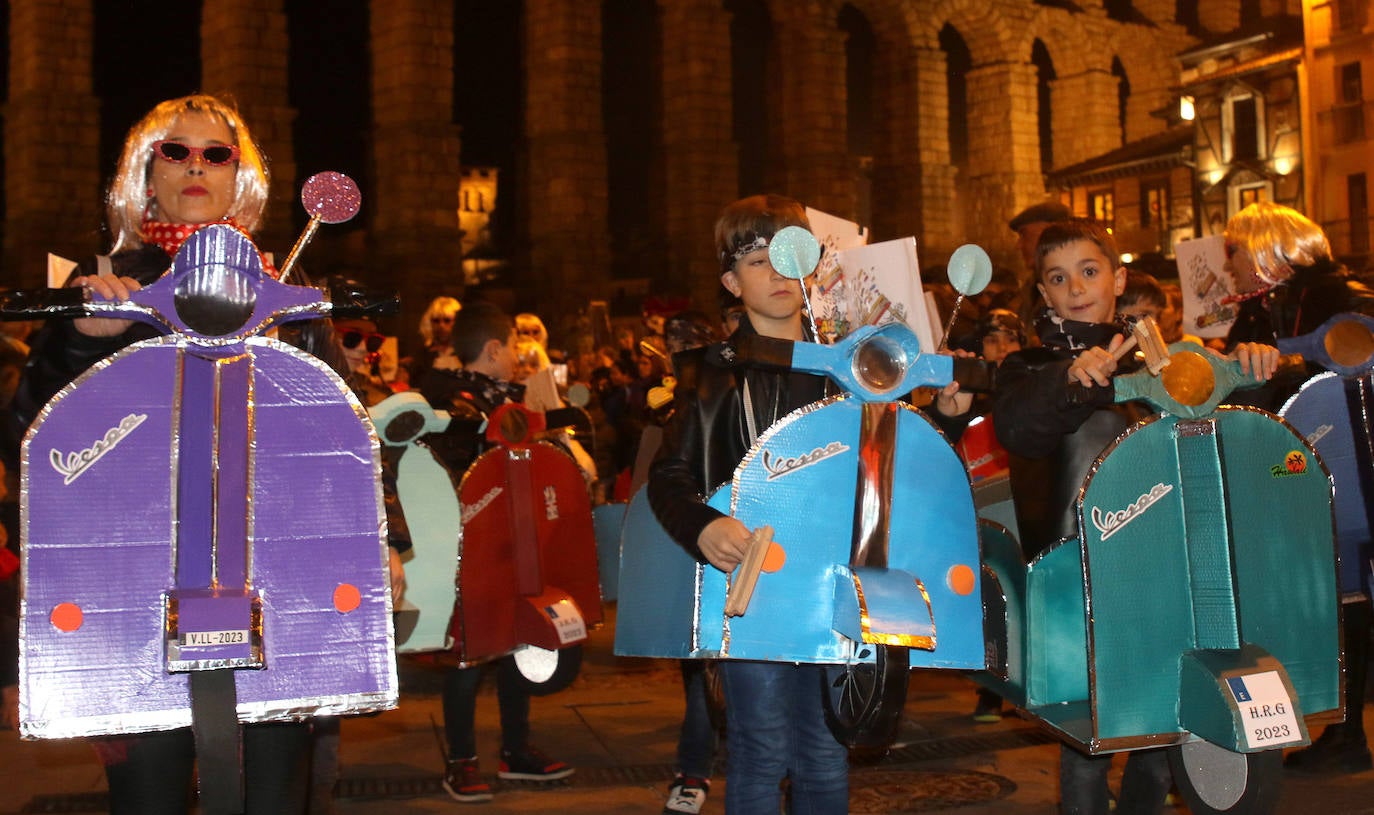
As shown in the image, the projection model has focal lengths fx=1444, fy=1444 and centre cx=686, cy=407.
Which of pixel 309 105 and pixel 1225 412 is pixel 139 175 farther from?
pixel 309 105

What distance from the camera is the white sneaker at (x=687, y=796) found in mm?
5199

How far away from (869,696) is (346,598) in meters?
1.13

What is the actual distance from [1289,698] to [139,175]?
304 cm

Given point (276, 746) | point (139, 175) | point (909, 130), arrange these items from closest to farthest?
point (276, 746)
point (139, 175)
point (909, 130)

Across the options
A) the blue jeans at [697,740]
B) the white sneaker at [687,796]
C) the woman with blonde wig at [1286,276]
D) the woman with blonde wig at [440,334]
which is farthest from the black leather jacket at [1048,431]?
the woman with blonde wig at [440,334]

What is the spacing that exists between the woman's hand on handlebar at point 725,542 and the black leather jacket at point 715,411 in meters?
0.30

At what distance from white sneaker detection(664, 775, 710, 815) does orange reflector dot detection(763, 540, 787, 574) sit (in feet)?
7.64

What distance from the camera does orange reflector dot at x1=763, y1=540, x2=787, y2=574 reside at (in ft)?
10.3

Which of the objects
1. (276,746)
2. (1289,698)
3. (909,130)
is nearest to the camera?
(276,746)

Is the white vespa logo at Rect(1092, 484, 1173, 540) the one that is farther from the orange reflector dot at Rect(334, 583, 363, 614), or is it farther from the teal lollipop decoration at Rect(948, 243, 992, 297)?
the orange reflector dot at Rect(334, 583, 363, 614)

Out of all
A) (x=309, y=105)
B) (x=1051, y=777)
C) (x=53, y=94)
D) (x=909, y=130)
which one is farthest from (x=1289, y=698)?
(x=309, y=105)

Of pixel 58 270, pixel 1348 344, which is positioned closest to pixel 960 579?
pixel 58 270

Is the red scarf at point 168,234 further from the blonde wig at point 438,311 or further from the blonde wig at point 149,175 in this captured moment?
the blonde wig at point 438,311

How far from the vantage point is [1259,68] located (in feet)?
119
